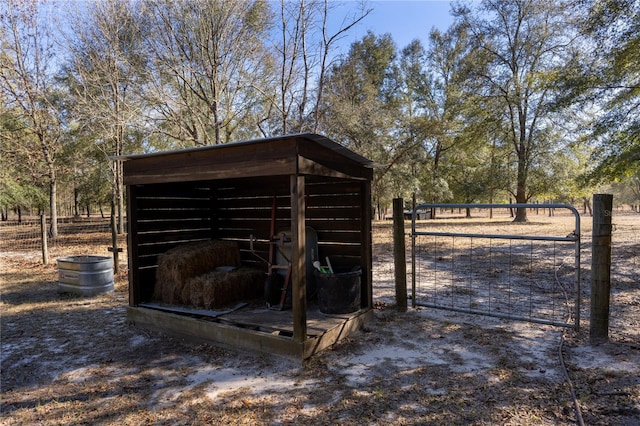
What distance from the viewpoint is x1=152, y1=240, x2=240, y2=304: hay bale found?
4.38 meters

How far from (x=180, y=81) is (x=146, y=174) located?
27.0 feet

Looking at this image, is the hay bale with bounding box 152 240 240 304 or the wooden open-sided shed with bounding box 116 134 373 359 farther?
the hay bale with bounding box 152 240 240 304

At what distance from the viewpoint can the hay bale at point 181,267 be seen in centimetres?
438

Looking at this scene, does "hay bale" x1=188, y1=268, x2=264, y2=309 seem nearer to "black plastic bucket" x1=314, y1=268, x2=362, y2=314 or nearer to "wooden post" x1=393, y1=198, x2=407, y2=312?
"black plastic bucket" x1=314, y1=268, x2=362, y2=314

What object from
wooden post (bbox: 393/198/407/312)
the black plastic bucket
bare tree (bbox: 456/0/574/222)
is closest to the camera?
the black plastic bucket

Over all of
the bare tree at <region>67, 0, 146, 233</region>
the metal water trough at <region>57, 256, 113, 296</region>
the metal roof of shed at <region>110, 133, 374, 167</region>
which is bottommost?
the metal water trough at <region>57, 256, 113, 296</region>

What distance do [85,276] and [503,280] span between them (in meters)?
6.53

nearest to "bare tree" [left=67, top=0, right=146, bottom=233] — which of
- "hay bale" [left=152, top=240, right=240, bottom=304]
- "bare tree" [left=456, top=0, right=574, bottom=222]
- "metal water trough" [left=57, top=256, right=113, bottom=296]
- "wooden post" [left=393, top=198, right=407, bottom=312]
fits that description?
"metal water trough" [left=57, top=256, right=113, bottom=296]

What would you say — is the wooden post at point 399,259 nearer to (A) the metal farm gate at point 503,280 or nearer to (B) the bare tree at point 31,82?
(A) the metal farm gate at point 503,280

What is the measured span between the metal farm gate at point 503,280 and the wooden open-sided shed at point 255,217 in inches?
37.0

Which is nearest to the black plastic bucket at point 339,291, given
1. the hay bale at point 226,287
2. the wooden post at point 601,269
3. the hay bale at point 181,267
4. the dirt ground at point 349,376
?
the dirt ground at point 349,376

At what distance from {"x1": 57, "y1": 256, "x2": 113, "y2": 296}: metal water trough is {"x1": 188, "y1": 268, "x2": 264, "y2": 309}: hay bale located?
2327 millimetres

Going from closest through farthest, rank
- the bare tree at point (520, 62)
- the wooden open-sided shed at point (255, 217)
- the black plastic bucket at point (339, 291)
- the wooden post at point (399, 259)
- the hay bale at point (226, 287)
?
the wooden open-sided shed at point (255, 217) → the black plastic bucket at point (339, 291) → the hay bale at point (226, 287) → the wooden post at point (399, 259) → the bare tree at point (520, 62)

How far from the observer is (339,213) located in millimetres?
4484
